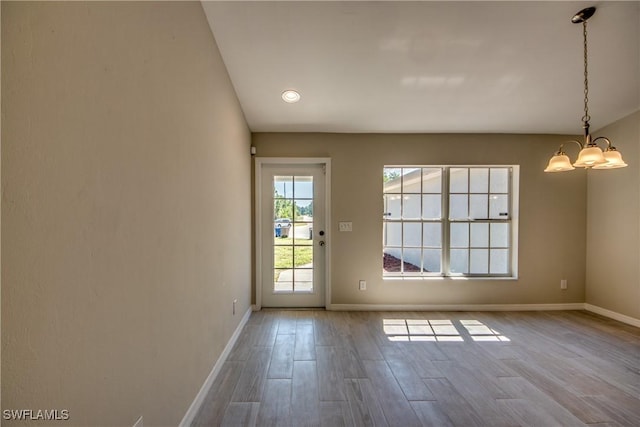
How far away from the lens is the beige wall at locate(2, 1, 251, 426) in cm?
68

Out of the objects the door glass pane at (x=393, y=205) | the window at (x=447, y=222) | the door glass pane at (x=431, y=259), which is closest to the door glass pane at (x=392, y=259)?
the window at (x=447, y=222)

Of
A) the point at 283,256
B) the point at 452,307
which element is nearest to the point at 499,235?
the point at 452,307

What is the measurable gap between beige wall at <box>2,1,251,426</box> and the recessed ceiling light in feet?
3.51

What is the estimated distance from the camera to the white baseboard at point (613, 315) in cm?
304

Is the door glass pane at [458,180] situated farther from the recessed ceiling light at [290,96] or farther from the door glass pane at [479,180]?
the recessed ceiling light at [290,96]

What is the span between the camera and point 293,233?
11.6ft

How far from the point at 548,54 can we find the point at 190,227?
10.7 feet

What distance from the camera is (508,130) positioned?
3.44 m

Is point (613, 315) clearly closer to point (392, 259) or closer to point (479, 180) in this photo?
point (479, 180)

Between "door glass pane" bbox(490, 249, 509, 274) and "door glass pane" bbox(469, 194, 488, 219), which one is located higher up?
"door glass pane" bbox(469, 194, 488, 219)

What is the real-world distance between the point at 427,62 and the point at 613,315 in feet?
12.7

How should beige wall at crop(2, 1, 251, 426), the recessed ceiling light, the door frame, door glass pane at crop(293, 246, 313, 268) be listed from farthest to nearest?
door glass pane at crop(293, 246, 313, 268), the door frame, the recessed ceiling light, beige wall at crop(2, 1, 251, 426)

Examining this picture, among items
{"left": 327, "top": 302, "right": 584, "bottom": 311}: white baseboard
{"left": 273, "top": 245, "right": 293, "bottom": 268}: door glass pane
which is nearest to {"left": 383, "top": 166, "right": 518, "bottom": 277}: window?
{"left": 327, "top": 302, "right": 584, "bottom": 311}: white baseboard

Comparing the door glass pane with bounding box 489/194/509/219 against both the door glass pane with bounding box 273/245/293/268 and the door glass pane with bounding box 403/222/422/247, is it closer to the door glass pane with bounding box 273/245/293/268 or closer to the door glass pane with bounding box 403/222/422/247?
the door glass pane with bounding box 403/222/422/247
